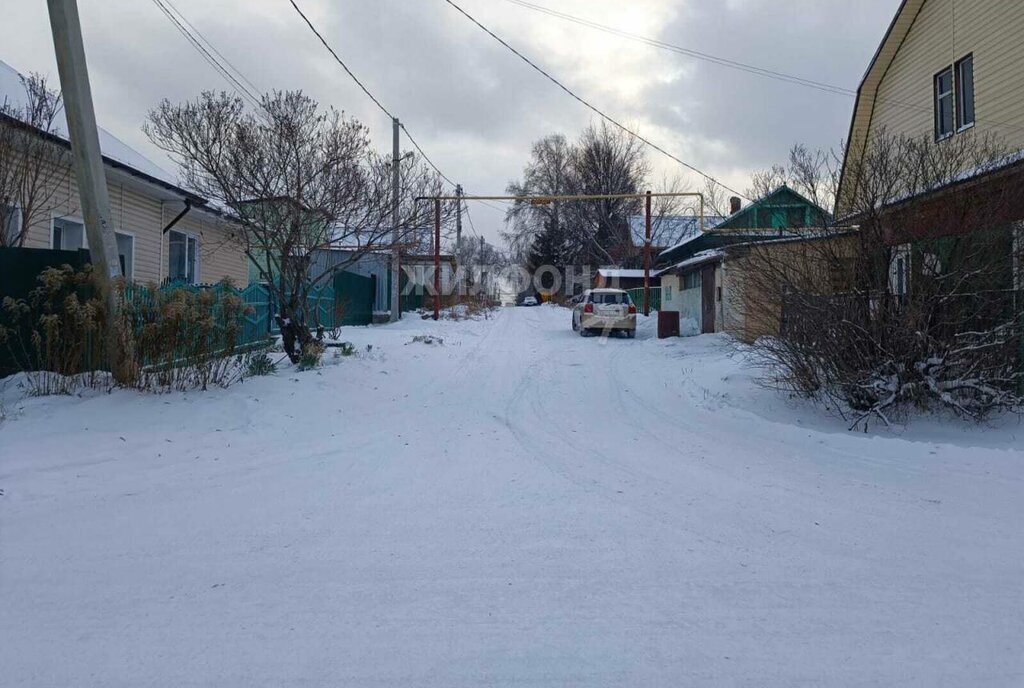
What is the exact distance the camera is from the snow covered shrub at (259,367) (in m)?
10.1

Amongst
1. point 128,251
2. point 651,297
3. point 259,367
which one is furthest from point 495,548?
point 651,297

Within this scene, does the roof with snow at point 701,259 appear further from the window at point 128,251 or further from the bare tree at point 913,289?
the window at point 128,251

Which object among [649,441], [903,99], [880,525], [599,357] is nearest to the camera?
[880,525]

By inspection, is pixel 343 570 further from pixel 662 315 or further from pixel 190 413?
pixel 662 315

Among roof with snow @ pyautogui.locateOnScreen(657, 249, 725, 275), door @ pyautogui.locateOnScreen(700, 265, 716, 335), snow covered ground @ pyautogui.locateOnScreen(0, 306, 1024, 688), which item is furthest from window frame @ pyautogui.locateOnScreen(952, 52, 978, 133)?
snow covered ground @ pyautogui.locateOnScreen(0, 306, 1024, 688)

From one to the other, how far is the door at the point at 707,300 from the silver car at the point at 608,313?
7.42ft

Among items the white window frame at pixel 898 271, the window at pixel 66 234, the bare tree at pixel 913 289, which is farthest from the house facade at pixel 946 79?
the window at pixel 66 234

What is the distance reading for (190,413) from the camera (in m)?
8.15

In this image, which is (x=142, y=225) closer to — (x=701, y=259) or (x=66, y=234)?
(x=66, y=234)

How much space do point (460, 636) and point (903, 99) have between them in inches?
636

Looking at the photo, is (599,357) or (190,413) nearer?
(190,413)

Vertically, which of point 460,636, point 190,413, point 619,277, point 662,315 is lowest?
point 460,636

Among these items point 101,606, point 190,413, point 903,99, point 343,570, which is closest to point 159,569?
point 101,606

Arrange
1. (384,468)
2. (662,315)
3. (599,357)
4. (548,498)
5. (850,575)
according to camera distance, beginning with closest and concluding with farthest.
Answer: (850,575) < (548,498) < (384,468) < (599,357) < (662,315)
